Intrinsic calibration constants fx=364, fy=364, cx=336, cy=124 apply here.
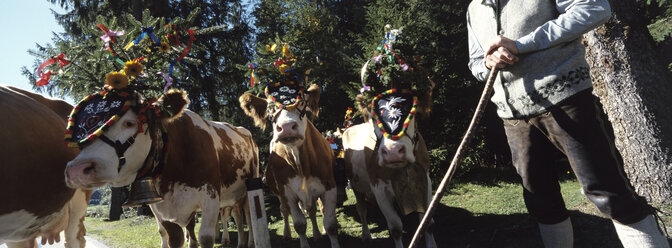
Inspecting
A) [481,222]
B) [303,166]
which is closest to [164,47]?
[303,166]

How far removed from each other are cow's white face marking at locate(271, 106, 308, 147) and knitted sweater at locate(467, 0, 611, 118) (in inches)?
89.6

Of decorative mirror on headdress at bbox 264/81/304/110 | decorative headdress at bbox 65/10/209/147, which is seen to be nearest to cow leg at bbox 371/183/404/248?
decorative mirror on headdress at bbox 264/81/304/110

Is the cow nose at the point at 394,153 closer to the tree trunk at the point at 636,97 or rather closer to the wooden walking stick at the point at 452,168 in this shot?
the wooden walking stick at the point at 452,168

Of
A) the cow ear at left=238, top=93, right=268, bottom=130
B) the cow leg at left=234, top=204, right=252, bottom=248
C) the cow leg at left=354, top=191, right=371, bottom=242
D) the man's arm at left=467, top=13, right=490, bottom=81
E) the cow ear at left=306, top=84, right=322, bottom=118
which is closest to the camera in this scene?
the man's arm at left=467, top=13, right=490, bottom=81

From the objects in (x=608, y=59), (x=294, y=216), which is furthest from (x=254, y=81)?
(x=608, y=59)

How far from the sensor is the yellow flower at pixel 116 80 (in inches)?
109

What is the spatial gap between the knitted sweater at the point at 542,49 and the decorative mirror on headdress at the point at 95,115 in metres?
2.59

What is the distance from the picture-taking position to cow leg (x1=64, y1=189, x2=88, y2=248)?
304cm

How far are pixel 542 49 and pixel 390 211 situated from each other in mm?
2443

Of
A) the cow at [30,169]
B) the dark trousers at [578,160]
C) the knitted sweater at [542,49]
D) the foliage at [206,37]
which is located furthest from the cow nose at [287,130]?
the foliage at [206,37]

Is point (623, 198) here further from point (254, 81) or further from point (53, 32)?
point (53, 32)

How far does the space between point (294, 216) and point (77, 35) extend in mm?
12143

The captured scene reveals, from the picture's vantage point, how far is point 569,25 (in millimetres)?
1781

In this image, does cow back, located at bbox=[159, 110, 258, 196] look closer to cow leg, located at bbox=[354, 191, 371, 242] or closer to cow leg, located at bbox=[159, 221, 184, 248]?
cow leg, located at bbox=[159, 221, 184, 248]
